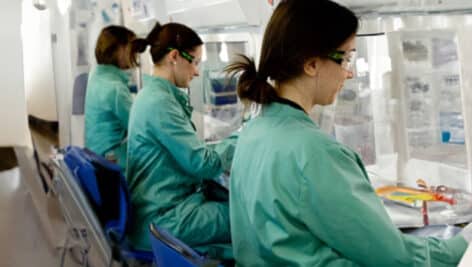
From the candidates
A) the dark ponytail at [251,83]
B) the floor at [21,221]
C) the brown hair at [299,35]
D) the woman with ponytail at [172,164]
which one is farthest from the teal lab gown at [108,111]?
the brown hair at [299,35]

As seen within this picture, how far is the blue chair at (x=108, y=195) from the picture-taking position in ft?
5.57

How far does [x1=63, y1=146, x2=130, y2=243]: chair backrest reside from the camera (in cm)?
170

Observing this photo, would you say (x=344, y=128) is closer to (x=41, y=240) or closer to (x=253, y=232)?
(x=253, y=232)

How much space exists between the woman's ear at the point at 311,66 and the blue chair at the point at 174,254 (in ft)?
1.36

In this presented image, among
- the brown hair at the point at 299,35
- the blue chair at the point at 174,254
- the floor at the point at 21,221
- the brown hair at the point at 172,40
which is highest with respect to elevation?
the brown hair at the point at 172,40

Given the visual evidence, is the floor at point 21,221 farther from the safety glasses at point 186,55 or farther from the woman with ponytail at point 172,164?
the safety glasses at point 186,55

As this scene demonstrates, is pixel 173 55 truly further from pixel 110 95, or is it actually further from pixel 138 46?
pixel 110 95

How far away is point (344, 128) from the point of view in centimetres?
181

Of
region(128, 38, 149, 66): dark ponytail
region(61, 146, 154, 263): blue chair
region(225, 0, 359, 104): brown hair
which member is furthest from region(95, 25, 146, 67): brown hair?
region(225, 0, 359, 104): brown hair

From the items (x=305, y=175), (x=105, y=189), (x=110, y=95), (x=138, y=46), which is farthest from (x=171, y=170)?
(x=110, y=95)

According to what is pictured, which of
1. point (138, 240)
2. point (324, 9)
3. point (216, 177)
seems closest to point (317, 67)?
point (324, 9)

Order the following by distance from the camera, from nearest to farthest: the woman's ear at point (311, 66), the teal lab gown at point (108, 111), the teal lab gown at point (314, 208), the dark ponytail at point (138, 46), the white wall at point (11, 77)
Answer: the teal lab gown at point (314, 208) → the woman's ear at point (311, 66) → the dark ponytail at point (138, 46) → the teal lab gown at point (108, 111) → the white wall at point (11, 77)

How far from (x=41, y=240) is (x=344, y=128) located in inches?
80.2

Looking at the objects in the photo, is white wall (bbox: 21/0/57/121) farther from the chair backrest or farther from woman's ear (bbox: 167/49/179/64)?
woman's ear (bbox: 167/49/179/64)
